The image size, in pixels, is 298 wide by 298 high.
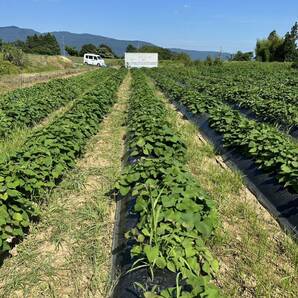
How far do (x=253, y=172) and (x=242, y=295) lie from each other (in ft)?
8.67

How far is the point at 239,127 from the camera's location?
686 cm

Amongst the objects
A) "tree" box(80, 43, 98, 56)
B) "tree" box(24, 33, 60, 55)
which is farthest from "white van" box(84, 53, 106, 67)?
"tree" box(80, 43, 98, 56)

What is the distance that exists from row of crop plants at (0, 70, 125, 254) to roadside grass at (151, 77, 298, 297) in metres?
1.90

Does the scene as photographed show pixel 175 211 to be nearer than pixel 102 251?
Yes

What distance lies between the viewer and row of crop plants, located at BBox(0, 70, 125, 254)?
3792 millimetres

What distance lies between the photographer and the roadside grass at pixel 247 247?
10.5 feet

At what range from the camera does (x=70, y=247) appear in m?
3.84

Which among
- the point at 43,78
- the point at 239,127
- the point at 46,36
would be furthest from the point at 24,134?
the point at 46,36

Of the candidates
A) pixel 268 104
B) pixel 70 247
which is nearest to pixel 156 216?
pixel 70 247

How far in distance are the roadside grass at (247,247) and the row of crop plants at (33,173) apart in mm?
1904

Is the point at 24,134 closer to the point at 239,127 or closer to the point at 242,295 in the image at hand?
the point at 239,127

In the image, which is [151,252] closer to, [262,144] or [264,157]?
[264,157]

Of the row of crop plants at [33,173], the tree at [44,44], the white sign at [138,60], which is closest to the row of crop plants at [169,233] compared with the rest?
the row of crop plants at [33,173]

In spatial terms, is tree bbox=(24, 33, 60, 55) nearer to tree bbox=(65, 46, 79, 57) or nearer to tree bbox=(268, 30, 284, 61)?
tree bbox=(65, 46, 79, 57)
